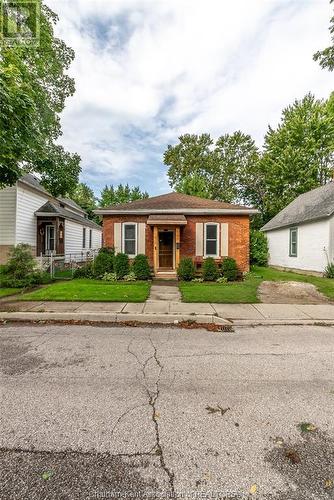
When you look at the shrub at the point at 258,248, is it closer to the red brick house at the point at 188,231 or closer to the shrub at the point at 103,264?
the red brick house at the point at 188,231

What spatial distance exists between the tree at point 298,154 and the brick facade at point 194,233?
17.3 meters

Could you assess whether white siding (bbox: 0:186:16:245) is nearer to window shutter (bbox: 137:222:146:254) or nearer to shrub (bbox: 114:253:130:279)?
shrub (bbox: 114:253:130:279)

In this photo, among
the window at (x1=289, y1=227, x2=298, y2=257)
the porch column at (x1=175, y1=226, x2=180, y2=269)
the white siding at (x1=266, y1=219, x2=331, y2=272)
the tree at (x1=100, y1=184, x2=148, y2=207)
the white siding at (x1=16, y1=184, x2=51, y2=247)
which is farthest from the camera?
the tree at (x1=100, y1=184, x2=148, y2=207)

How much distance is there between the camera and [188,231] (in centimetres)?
1380

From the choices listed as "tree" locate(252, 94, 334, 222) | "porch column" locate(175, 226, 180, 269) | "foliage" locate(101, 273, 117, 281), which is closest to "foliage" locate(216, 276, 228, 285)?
"porch column" locate(175, 226, 180, 269)

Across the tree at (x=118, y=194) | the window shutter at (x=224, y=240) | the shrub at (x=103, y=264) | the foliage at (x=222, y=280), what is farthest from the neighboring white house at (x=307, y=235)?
the tree at (x=118, y=194)

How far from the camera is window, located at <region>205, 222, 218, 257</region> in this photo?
13.8 meters

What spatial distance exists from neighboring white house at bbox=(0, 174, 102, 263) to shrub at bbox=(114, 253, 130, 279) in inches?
262

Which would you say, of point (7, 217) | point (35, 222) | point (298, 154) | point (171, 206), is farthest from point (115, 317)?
point (298, 154)

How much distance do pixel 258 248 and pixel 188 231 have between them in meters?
8.92

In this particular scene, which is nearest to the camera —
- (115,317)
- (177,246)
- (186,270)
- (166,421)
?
(166,421)

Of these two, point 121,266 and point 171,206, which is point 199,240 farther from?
point 121,266

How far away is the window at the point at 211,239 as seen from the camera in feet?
45.2

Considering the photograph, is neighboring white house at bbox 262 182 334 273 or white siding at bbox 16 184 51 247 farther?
white siding at bbox 16 184 51 247
